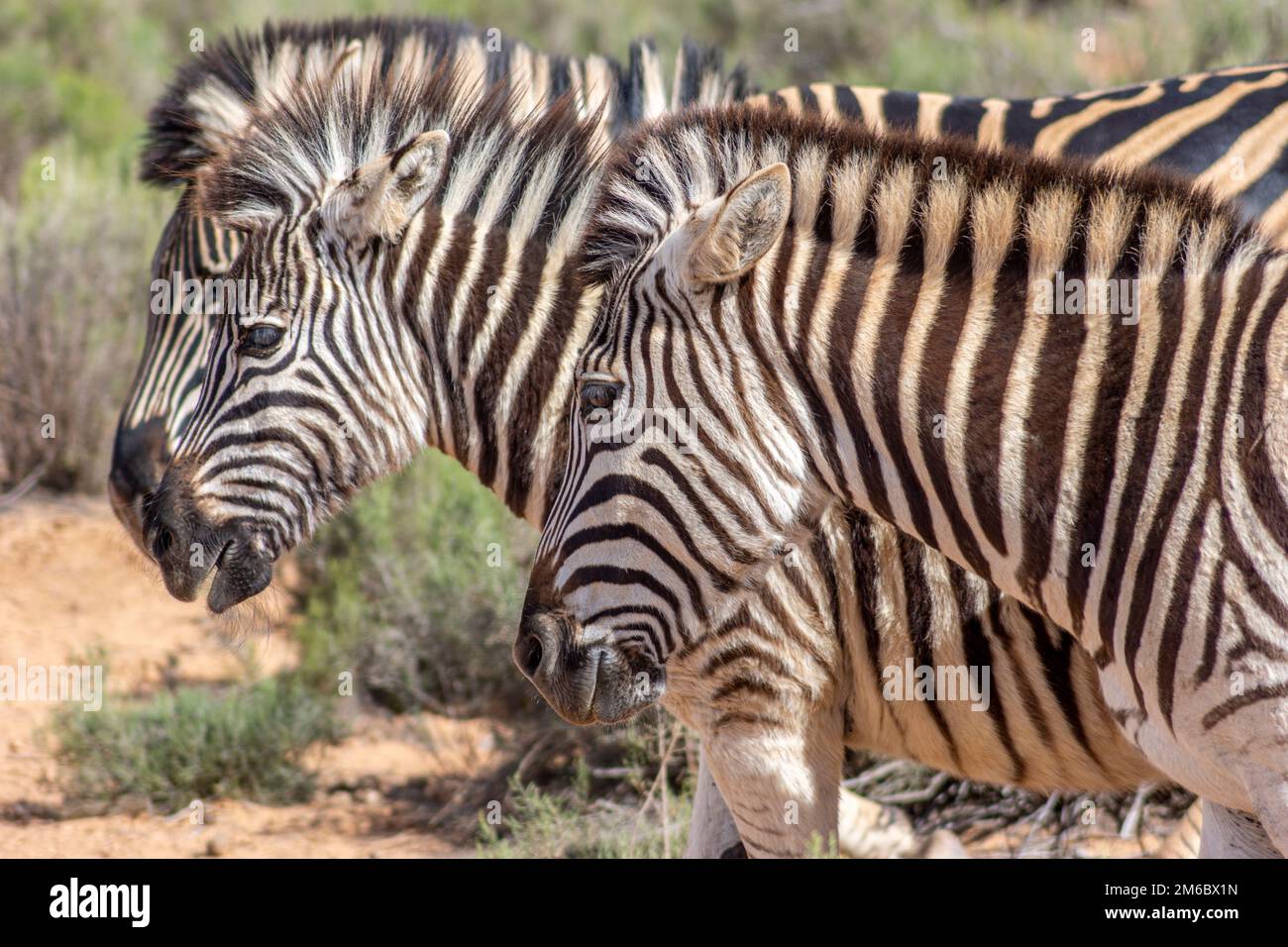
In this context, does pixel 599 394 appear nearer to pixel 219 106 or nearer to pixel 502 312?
pixel 502 312

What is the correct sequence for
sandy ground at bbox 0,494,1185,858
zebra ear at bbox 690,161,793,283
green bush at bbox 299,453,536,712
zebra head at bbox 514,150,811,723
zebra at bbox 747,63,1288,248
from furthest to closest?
1. green bush at bbox 299,453,536,712
2. sandy ground at bbox 0,494,1185,858
3. zebra at bbox 747,63,1288,248
4. zebra head at bbox 514,150,811,723
5. zebra ear at bbox 690,161,793,283

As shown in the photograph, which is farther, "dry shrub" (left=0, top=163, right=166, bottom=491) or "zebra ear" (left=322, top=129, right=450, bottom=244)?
"dry shrub" (left=0, top=163, right=166, bottom=491)

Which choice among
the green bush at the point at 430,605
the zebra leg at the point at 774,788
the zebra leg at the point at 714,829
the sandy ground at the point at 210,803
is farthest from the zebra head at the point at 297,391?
the green bush at the point at 430,605

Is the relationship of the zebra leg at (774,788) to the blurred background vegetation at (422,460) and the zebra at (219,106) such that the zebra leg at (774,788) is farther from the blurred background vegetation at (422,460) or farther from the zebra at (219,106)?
the zebra at (219,106)

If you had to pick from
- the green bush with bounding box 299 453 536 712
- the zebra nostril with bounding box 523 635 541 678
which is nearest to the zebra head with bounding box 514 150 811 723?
the zebra nostril with bounding box 523 635 541 678

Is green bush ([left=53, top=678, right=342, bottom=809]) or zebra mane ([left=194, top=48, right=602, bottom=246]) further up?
zebra mane ([left=194, top=48, right=602, bottom=246])

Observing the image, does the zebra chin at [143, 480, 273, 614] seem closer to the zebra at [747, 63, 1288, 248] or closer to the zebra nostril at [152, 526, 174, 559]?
the zebra nostril at [152, 526, 174, 559]

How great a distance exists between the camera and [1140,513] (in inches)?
114

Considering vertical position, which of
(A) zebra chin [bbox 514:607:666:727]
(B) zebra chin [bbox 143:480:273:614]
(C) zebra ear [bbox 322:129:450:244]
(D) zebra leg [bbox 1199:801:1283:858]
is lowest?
(D) zebra leg [bbox 1199:801:1283:858]

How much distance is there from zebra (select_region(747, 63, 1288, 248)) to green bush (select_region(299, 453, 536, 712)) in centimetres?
262

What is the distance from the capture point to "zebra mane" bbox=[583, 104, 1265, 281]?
3.08 metres

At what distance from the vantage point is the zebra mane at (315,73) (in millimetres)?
5746

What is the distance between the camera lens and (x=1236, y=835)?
12.1ft
